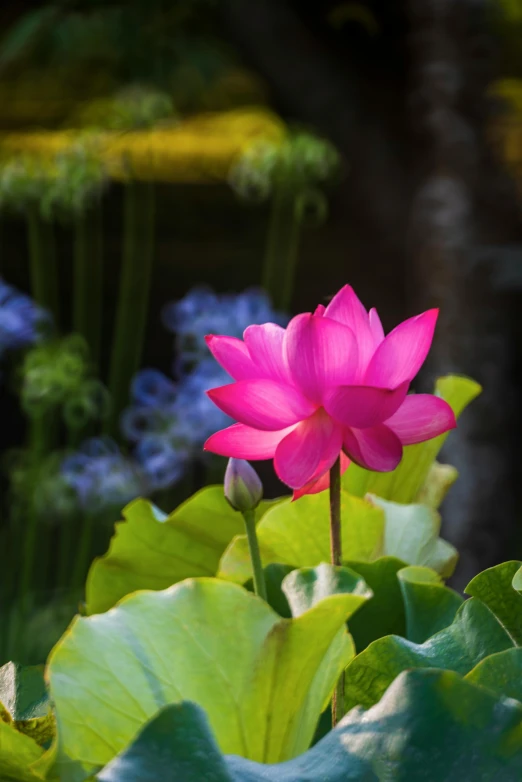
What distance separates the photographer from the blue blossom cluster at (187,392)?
164cm

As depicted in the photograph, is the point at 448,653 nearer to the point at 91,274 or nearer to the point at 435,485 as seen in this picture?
the point at 435,485

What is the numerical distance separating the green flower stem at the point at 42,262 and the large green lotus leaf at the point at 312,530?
153 cm

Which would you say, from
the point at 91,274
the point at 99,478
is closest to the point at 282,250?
the point at 91,274

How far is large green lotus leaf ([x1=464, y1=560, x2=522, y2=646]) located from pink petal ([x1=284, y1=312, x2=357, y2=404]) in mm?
74

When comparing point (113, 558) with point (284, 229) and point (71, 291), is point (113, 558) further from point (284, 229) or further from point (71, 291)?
point (71, 291)

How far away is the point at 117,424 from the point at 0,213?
63 centimetres

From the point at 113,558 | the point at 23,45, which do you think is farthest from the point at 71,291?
the point at 113,558

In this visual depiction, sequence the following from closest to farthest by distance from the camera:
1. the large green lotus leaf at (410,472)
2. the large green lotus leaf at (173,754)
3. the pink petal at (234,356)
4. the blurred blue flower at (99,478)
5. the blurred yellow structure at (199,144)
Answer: the large green lotus leaf at (173,754) < the pink petal at (234,356) < the large green lotus leaf at (410,472) < the blurred blue flower at (99,478) < the blurred yellow structure at (199,144)

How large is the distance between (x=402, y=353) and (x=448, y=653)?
91 millimetres

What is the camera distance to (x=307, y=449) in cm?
30

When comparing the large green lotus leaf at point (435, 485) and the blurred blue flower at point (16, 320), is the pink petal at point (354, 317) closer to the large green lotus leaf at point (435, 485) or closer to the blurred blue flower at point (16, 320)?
A: the large green lotus leaf at point (435, 485)

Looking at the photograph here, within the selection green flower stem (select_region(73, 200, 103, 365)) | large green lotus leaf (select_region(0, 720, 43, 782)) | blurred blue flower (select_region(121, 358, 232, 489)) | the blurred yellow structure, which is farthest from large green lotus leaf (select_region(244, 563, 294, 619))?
the blurred yellow structure

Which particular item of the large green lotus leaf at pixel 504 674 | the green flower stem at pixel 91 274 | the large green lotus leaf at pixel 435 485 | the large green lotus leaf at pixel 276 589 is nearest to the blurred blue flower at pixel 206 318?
the green flower stem at pixel 91 274

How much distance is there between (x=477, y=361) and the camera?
6.64 ft
